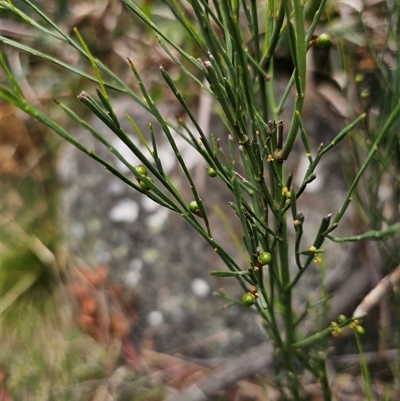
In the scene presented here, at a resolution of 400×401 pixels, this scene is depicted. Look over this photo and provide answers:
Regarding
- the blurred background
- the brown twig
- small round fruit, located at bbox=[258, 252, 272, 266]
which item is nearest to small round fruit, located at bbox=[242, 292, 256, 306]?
small round fruit, located at bbox=[258, 252, 272, 266]

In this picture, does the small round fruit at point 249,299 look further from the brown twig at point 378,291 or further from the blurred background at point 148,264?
the blurred background at point 148,264

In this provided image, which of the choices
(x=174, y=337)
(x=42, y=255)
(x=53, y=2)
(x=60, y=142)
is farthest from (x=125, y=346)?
(x=53, y=2)

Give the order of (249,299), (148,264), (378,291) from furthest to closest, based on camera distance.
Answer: (148,264)
(378,291)
(249,299)

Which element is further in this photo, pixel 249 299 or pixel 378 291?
pixel 378 291

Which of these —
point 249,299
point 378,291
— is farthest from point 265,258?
point 378,291

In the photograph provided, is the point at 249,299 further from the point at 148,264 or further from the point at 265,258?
the point at 148,264

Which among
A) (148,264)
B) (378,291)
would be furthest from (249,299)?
(148,264)

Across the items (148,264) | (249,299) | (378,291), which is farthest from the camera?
(148,264)

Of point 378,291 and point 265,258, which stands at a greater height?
point 265,258

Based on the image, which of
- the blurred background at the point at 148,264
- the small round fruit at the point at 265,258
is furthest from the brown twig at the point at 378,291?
the small round fruit at the point at 265,258
